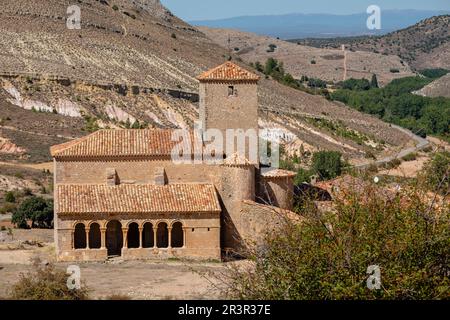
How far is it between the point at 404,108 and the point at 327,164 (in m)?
63.1

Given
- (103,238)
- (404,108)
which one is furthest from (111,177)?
(404,108)

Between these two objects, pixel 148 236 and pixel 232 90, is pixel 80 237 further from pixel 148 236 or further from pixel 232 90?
pixel 232 90

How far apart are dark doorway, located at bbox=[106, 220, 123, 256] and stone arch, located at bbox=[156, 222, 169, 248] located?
1.36 meters

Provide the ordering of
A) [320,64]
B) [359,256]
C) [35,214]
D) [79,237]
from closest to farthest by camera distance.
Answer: [359,256]
[79,237]
[35,214]
[320,64]

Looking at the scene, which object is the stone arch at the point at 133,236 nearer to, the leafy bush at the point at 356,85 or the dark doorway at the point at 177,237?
the dark doorway at the point at 177,237

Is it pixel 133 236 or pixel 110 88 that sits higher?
pixel 110 88

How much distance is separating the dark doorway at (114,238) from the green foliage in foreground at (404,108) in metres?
65.4

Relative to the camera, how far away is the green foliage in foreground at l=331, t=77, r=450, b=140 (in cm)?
10806

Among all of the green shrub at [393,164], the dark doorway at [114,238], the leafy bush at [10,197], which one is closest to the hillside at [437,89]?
the green shrub at [393,164]

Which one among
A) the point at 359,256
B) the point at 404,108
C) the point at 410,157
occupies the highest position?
the point at 359,256

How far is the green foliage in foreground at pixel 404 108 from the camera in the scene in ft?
355

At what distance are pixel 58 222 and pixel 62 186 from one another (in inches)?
57.5

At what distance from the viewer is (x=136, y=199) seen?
38.9m
